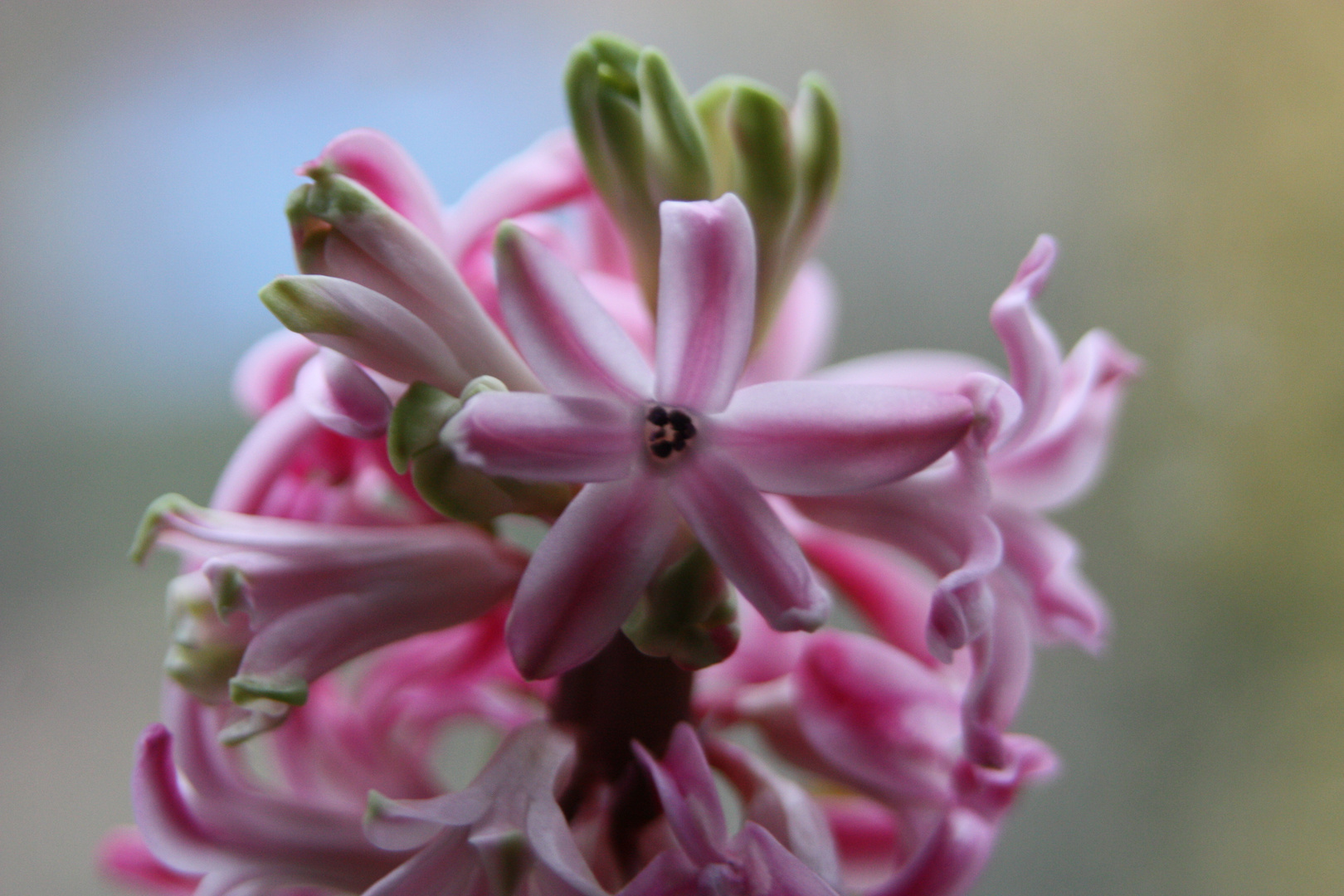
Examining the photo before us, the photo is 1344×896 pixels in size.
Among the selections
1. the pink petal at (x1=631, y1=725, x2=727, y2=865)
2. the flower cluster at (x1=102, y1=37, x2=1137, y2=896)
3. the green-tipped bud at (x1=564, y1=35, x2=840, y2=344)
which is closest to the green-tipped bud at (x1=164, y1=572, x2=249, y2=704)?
the flower cluster at (x1=102, y1=37, x2=1137, y2=896)

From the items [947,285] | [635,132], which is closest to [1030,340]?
[635,132]

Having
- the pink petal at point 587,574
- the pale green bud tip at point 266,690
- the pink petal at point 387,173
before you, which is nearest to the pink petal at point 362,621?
the pale green bud tip at point 266,690

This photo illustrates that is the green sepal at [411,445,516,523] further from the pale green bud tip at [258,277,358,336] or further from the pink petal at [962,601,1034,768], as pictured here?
the pink petal at [962,601,1034,768]

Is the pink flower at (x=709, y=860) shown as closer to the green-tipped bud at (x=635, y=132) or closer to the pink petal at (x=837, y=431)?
the pink petal at (x=837, y=431)

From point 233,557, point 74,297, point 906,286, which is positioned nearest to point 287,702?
point 233,557

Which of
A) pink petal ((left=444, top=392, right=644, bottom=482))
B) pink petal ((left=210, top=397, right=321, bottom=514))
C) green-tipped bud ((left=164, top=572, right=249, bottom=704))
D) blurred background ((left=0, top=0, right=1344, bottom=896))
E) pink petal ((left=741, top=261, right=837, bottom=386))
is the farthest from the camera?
blurred background ((left=0, top=0, right=1344, bottom=896))

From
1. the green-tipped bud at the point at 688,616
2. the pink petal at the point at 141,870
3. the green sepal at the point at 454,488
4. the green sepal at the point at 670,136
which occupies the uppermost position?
the green sepal at the point at 670,136
